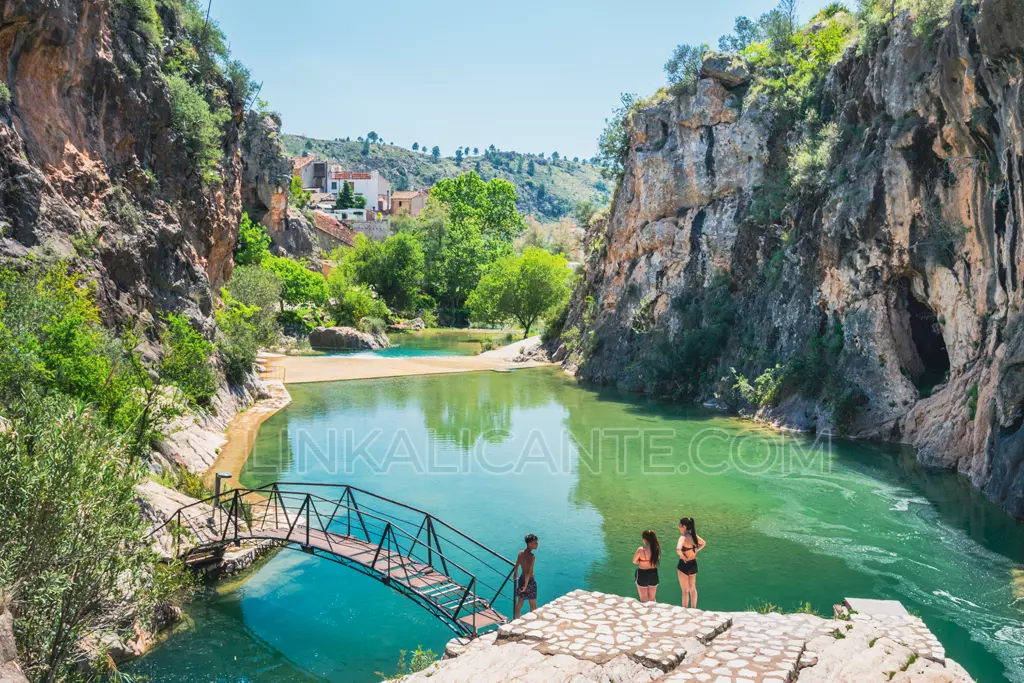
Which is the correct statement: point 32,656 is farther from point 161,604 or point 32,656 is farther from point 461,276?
point 461,276

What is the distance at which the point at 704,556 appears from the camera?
17.1m

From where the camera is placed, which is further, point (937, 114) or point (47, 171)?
point (937, 114)

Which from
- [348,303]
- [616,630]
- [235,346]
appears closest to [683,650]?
[616,630]

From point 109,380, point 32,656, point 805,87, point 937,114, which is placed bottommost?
point 32,656

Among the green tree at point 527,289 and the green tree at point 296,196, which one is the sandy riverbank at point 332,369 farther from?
the green tree at point 296,196

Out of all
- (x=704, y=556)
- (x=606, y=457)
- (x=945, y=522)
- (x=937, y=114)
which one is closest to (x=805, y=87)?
(x=937, y=114)

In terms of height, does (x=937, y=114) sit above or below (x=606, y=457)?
above

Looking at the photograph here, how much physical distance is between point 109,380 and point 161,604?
6252 mm

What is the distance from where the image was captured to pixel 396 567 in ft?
44.9

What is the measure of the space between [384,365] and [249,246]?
59.4ft

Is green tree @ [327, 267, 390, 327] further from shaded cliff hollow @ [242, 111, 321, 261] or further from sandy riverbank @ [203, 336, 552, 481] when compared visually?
sandy riverbank @ [203, 336, 552, 481]

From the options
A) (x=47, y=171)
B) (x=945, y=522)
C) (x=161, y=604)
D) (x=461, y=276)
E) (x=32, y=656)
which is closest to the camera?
(x=32, y=656)

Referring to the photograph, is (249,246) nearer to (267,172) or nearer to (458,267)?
(267,172)

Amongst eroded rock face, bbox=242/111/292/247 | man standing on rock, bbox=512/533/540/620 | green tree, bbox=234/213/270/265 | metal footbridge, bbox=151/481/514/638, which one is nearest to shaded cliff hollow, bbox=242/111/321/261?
eroded rock face, bbox=242/111/292/247
